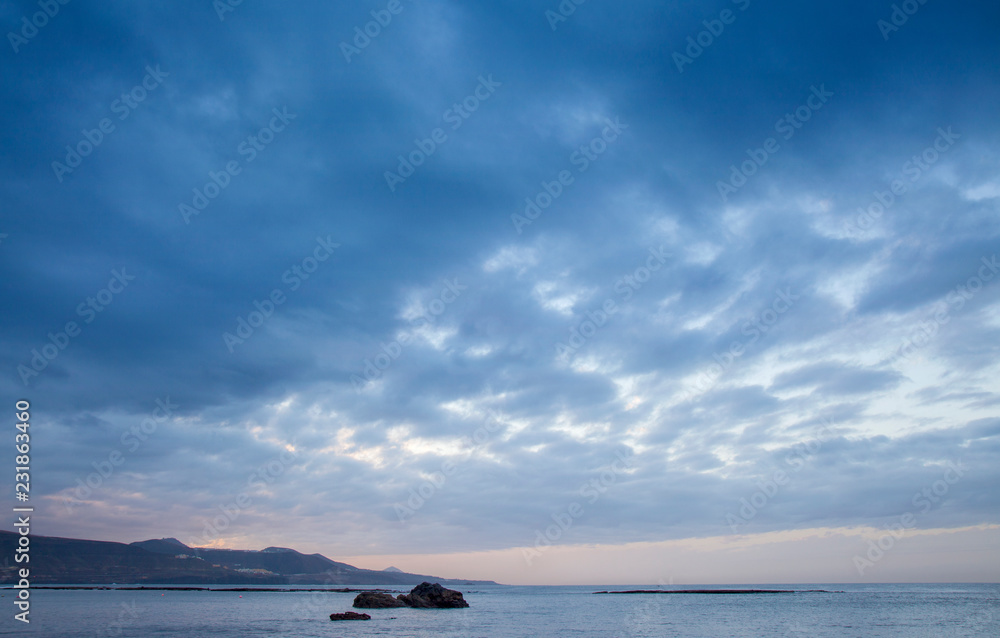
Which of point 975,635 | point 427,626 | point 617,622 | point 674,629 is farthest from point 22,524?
point 975,635

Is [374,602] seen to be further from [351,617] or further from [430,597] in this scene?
[351,617]

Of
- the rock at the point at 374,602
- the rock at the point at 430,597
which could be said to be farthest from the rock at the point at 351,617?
the rock at the point at 374,602

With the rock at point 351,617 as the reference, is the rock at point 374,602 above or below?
below

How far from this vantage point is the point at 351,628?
76625 mm

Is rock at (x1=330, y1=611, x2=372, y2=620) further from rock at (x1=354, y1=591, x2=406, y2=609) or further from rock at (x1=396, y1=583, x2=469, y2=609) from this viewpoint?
rock at (x1=354, y1=591, x2=406, y2=609)

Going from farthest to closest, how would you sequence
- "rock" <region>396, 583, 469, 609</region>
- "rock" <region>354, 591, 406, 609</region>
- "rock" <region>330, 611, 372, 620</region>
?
"rock" <region>354, 591, 406, 609</region>
"rock" <region>396, 583, 469, 609</region>
"rock" <region>330, 611, 372, 620</region>

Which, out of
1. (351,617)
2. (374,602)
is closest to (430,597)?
(374,602)

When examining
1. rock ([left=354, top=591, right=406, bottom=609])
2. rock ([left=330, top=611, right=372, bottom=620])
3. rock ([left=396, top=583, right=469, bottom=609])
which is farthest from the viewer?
rock ([left=354, top=591, right=406, bottom=609])

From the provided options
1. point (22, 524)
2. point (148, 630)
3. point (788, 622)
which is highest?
point (22, 524)

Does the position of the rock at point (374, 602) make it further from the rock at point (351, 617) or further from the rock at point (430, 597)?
the rock at point (351, 617)

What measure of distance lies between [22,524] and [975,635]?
9817 centimetres

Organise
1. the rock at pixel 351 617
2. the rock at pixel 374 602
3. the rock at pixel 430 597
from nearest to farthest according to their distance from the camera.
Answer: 1. the rock at pixel 351 617
2. the rock at pixel 430 597
3. the rock at pixel 374 602

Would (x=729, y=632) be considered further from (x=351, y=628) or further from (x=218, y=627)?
(x=218, y=627)

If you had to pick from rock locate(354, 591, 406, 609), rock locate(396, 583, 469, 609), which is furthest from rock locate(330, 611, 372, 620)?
rock locate(354, 591, 406, 609)
